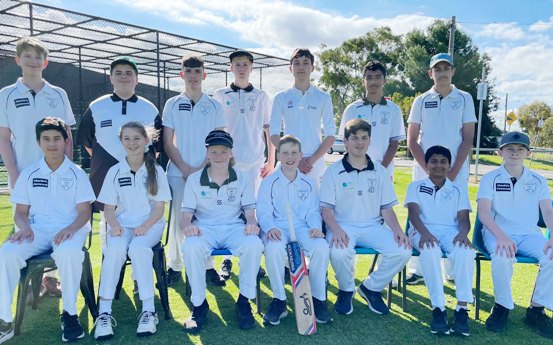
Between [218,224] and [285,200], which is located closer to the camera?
[218,224]

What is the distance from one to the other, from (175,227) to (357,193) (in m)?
1.91

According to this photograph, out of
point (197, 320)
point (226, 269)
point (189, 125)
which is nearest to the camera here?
point (197, 320)

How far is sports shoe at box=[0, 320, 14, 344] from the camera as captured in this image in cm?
304

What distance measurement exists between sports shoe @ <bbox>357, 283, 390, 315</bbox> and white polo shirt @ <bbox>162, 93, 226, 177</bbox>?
→ 6.75 feet

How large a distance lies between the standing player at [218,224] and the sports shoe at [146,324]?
0.82 feet

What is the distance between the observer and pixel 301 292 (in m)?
3.27

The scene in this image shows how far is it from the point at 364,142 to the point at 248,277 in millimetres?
1609

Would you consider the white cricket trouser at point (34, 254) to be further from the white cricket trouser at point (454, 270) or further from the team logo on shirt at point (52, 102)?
the white cricket trouser at point (454, 270)

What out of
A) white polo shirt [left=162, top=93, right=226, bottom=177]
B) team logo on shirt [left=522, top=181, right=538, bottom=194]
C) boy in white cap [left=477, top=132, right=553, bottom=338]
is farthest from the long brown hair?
team logo on shirt [left=522, top=181, right=538, bottom=194]

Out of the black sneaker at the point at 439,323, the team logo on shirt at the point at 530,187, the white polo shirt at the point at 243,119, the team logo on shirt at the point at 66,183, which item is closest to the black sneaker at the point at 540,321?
A: the black sneaker at the point at 439,323

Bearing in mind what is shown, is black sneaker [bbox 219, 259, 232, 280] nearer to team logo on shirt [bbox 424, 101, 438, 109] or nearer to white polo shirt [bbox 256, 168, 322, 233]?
white polo shirt [bbox 256, 168, 322, 233]

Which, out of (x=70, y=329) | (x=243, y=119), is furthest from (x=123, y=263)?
(x=243, y=119)

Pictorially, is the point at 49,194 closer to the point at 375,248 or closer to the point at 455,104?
the point at 375,248

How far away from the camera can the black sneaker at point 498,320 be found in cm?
332
